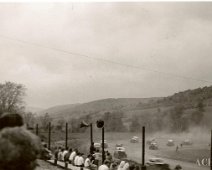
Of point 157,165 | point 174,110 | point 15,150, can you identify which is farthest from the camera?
point 174,110

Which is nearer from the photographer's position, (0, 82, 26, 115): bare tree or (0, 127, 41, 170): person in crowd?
(0, 127, 41, 170): person in crowd

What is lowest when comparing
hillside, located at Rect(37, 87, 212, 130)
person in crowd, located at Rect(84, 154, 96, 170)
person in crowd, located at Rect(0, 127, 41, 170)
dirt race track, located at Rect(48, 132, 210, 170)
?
dirt race track, located at Rect(48, 132, 210, 170)

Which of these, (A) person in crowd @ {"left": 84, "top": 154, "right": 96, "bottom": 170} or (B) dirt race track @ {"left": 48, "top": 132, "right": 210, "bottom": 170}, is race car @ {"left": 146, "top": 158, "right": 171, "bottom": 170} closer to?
(B) dirt race track @ {"left": 48, "top": 132, "right": 210, "bottom": 170}

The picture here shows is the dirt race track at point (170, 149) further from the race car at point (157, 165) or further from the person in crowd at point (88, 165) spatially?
the person in crowd at point (88, 165)

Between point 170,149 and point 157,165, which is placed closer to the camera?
point 157,165

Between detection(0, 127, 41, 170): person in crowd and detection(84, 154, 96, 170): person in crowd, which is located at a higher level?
detection(0, 127, 41, 170): person in crowd

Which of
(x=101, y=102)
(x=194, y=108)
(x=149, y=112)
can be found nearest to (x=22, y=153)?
(x=194, y=108)

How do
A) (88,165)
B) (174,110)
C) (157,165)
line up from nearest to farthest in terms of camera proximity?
(88,165)
(157,165)
(174,110)

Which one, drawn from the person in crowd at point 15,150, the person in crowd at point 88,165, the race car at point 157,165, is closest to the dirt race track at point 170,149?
the race car at point 157,165

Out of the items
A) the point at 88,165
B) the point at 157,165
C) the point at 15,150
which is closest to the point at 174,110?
the point at 157,165

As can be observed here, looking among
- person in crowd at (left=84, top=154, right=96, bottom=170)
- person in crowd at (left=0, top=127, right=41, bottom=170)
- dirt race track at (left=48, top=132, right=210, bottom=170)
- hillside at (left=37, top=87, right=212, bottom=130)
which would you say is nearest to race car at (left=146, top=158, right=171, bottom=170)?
dirt race track at (left=48, top=132, right=210, bottom=170)

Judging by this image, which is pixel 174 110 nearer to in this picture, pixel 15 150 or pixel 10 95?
pixel 10 95
